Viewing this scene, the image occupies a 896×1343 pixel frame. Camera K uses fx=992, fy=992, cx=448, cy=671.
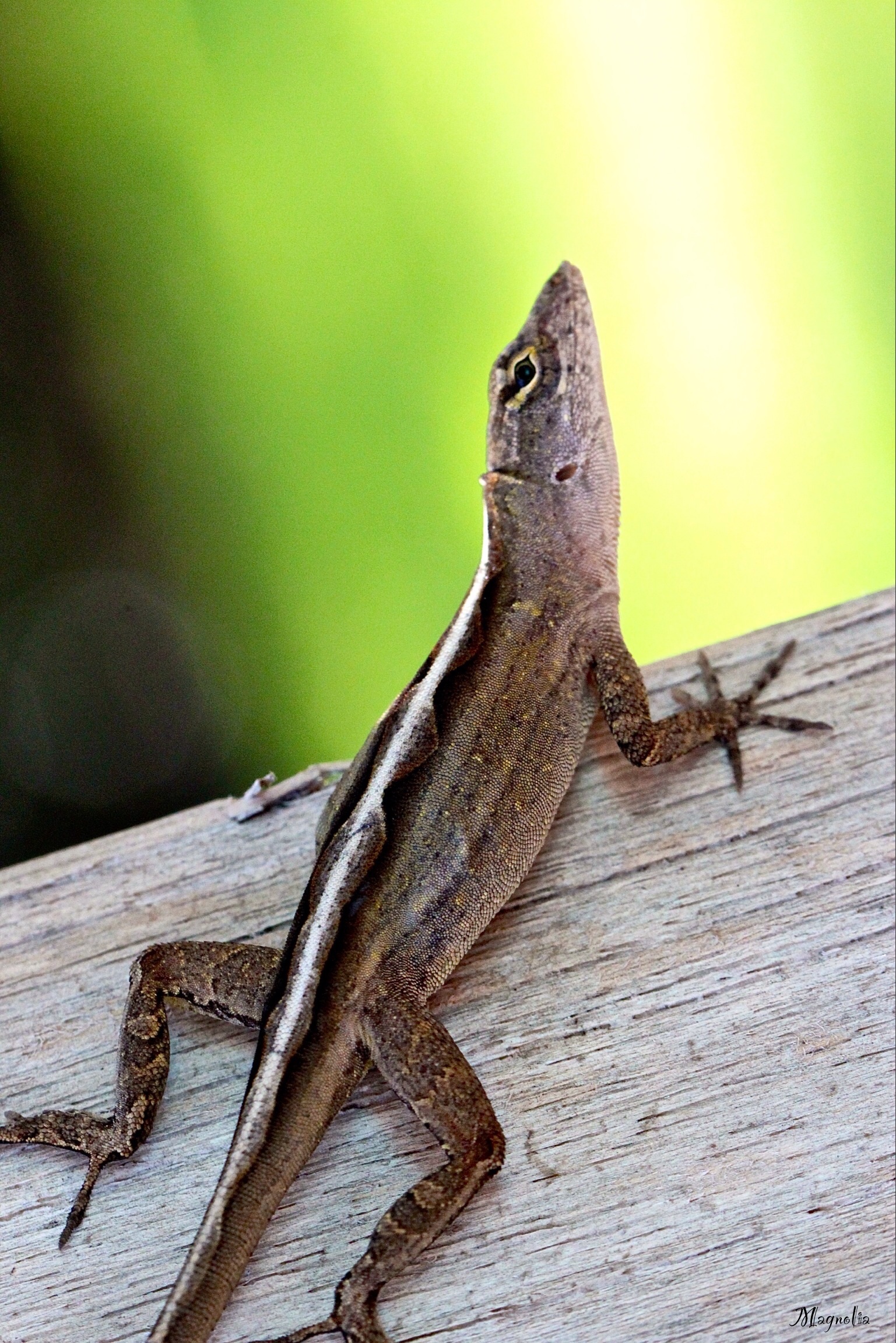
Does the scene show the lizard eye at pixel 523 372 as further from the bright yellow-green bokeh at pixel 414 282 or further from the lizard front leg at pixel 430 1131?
the lizard front leg at pixel 430 1131

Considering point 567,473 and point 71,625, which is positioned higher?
point 567,473

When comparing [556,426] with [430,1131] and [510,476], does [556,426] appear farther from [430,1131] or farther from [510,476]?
[430,1131]

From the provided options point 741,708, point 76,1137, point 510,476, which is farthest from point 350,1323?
point 510,476

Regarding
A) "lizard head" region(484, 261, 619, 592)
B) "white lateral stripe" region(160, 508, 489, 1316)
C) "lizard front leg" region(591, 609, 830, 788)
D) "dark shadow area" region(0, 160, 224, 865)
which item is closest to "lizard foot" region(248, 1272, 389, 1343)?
"white lateral stripe" region(160, 508, 489, 1316)

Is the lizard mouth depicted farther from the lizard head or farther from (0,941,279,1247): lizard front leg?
(0,941,279,1247): lizard front leg

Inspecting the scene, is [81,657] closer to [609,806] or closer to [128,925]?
[128,925]

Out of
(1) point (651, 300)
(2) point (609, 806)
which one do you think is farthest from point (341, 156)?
(2) point (609, 806)
